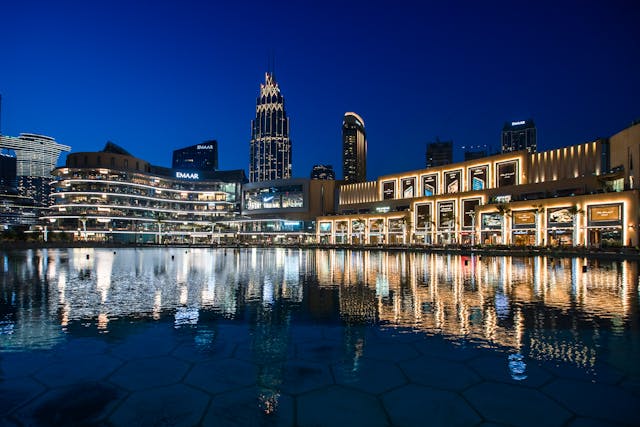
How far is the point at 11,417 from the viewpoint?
446 cm

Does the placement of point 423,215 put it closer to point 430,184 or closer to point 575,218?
point 430,184

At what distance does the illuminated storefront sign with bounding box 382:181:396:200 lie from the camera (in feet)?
449

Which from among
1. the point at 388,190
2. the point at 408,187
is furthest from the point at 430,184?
the point at 388,190

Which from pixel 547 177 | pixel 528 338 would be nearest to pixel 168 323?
pixel 528 338

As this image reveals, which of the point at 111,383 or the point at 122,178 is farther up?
the point at 122,178

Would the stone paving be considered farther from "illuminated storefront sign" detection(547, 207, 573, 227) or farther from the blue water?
"illuminated storefront sign" detection(547, 207, 573, 227)

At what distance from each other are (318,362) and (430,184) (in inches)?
4868

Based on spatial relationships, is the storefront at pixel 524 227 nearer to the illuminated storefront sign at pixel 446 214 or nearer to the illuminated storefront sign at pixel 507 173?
the illuminated storefront sign at pixel 507 173

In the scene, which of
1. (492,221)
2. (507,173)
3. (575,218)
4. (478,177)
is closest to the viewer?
(575,218)

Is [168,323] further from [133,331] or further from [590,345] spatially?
[590,345]

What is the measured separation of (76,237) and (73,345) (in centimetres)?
14273

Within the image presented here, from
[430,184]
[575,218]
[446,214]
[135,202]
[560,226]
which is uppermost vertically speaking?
[430,184]

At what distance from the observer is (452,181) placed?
4633 inches

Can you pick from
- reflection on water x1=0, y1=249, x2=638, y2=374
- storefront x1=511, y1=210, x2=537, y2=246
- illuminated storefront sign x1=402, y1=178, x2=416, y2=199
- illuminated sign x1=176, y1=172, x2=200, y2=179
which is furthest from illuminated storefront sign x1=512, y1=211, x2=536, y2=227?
illuminated sign x1=176, y1=172, x2=200, y2=179
